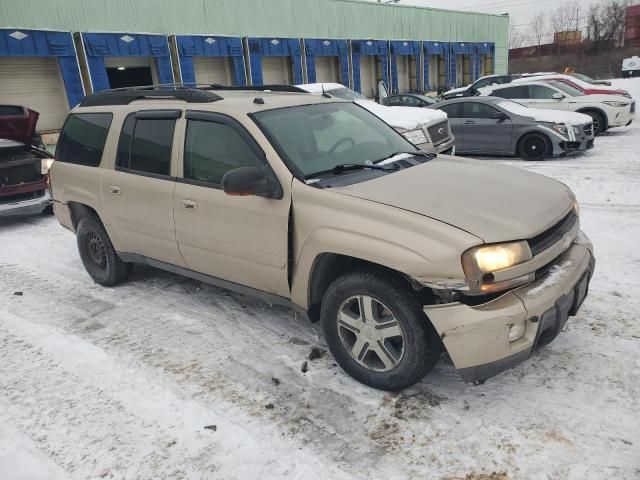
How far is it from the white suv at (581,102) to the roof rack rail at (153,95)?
36.0 feet

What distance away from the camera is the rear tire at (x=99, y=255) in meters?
4.98

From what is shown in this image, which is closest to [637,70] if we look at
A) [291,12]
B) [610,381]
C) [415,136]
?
[291,12]

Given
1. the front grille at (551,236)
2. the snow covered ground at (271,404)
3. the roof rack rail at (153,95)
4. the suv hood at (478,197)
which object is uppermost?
the roof rack rail at (153,95)

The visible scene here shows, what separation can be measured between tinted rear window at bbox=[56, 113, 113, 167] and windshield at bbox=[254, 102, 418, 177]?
75.2 inches

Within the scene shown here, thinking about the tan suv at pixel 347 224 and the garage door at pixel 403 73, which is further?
the garage door at pixel 403 73

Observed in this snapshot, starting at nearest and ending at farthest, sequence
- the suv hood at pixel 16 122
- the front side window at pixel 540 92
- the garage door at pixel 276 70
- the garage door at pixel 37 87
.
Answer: the suv hood at pixel 16 122, the front side window at pixel 540 92, the garage door at pixel 37 87, the garage door at pixel 276 70

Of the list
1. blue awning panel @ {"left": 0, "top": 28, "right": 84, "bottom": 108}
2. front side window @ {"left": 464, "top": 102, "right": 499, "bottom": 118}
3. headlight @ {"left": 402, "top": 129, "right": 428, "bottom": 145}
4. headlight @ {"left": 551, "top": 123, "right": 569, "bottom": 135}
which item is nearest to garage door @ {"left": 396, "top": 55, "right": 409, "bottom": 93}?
blue awning panel @ {"left": 0, "top": 28, "right": 84, "bottom": 108}

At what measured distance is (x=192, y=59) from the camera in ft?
70.6

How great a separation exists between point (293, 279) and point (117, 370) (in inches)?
56.0

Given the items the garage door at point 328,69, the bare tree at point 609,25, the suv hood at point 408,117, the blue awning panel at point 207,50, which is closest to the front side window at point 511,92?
the suv hood at point 408,117

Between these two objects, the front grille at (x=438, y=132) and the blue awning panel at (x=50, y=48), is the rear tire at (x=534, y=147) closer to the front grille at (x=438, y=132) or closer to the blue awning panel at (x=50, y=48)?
the front grille at (x=438, y=132)

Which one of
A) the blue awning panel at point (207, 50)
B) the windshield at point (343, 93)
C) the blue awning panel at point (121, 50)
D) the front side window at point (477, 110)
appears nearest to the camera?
the front side window at point (477, 110)

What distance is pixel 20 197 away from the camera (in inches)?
311

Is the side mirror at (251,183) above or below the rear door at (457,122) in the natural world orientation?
above
